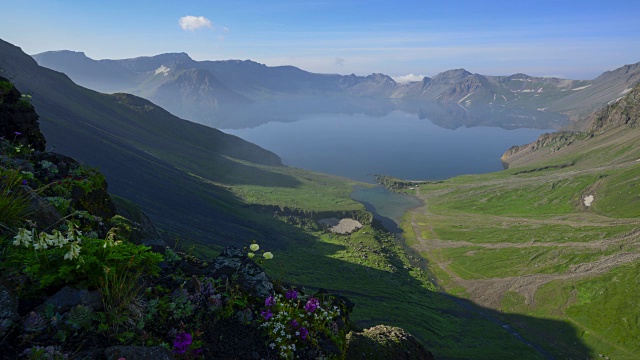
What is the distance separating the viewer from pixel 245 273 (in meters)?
10.4

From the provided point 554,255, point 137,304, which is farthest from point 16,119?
point 554,255

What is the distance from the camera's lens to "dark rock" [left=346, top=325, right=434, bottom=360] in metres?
10.5

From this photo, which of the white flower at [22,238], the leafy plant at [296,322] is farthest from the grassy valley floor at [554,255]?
the white flower at [22,238]

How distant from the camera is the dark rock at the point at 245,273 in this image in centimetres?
986

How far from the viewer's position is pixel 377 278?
10144 centimetres

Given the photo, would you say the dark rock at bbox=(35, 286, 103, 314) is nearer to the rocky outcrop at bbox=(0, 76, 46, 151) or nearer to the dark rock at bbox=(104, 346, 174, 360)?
the dark rock at bbox=(104, 346, 174, 360)

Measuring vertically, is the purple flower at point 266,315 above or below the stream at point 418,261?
above

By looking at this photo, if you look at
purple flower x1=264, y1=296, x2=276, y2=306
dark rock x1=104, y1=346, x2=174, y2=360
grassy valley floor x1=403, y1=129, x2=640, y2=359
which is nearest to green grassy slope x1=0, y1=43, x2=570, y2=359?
grassy valley floor x1=403, y1=129, x2=640, y2=359

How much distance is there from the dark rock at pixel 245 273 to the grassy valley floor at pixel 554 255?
92441mm

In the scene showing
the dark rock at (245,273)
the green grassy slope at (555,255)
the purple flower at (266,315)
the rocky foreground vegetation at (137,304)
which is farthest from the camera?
the green grassy slope at (555,255)

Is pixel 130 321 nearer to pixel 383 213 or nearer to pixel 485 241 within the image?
pixel 485 241

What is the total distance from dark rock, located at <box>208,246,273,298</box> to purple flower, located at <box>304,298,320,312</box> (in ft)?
3.59

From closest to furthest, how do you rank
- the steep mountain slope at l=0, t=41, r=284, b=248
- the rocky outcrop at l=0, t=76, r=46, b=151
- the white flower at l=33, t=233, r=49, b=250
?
the white flower at l=33, t=233, r=49, b=250, the rocky outcrop at l=0, t=76, r=46, b=151, the steep mountain slope at l=0, t=41, r=284, b=248

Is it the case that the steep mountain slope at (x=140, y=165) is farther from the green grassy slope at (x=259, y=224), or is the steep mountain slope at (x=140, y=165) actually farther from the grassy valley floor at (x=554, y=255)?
the grassy valley floor at (x=554, y=255)
